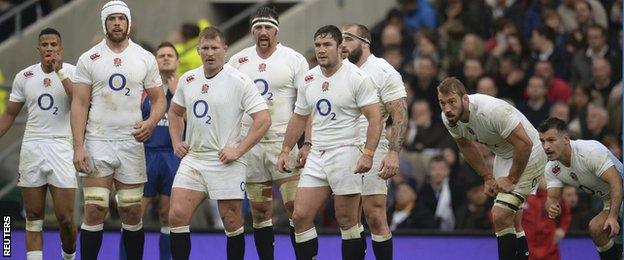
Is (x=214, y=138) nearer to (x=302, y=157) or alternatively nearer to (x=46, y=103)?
(x=302, y=157)

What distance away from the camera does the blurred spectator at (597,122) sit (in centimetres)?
1998

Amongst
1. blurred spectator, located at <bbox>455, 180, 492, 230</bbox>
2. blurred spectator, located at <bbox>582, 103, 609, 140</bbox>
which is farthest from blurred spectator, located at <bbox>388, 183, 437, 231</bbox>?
blurred spectator, located at <bbox>582, 103, 609, 140</bbox>

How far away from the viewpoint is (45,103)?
16203 millimetres

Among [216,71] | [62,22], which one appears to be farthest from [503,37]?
[216,71]

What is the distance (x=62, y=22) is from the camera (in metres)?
22.7

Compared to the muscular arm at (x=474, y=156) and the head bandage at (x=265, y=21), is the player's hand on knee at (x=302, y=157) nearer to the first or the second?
the head bandage at (x=265, y=21)

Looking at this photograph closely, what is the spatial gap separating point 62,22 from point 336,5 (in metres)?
3.84

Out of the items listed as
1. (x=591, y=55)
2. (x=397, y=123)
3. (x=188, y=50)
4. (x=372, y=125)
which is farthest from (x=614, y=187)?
(x=188, y=50)

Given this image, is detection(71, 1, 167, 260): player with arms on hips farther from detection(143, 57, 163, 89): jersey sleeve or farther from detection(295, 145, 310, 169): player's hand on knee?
detection(295, 145, 310, 169): player's hand on knee

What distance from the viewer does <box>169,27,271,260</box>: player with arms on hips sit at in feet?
49.9

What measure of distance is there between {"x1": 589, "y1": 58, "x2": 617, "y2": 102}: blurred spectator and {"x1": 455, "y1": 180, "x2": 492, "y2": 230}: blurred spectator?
2.13 m

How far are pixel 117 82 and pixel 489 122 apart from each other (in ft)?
11.5

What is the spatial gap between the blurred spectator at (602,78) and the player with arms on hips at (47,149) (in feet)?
24.1

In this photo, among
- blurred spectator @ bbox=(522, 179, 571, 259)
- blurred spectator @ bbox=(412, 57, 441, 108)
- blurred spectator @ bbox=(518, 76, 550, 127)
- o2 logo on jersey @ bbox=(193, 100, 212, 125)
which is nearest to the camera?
o2 logo on jersey @ bbox=(193, 100, 212, 125)
